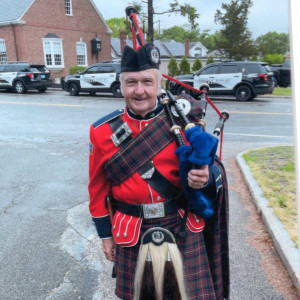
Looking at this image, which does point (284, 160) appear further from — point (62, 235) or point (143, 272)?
point (143, 272)

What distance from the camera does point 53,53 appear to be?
2767 centimetres

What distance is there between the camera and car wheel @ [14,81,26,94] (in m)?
19.4

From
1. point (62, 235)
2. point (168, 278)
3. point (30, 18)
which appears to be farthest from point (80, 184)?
point (30, 18)

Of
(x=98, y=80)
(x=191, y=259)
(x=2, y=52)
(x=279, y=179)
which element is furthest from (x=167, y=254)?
(x=2, y=52)

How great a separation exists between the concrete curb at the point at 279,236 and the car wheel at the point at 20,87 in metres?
17.3

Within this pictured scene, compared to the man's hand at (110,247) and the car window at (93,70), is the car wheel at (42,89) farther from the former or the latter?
the man's hand at (110,247)

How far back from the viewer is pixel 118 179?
191cm

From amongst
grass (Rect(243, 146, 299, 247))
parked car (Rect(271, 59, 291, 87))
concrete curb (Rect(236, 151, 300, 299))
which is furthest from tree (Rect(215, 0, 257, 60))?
concrete curb (Rect(236, 151, 300, 299))

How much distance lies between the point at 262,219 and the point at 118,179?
109 inches

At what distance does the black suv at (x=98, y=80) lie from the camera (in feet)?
56.5

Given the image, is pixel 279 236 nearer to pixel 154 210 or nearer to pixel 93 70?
pixel 154 210

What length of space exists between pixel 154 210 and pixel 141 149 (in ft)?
1.16

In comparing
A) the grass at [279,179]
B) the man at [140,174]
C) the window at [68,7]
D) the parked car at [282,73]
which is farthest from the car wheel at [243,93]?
the window at [68,7]

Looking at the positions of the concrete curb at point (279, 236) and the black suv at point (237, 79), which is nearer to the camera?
the concrete curb at point (279, 236)
